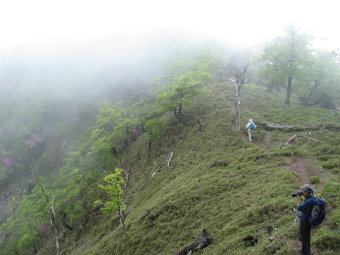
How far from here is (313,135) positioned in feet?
70.7

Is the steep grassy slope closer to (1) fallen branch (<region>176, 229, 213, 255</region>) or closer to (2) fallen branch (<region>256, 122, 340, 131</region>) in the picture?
(1) fallen branch (<region>176, 229, 213, 255</region>)

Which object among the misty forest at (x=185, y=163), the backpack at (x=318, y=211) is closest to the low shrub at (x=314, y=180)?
the misty forest at (x=185, y=163)

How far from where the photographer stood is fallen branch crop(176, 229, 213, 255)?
11741mm

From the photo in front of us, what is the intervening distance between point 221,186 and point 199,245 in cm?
572

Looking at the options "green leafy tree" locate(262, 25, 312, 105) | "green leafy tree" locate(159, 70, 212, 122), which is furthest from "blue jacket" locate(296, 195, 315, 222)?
"green leafy tree" locate(262, 25, 312, 105)

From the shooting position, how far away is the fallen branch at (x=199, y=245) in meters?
A: 11.7

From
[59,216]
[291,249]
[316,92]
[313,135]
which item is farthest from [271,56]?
[59,216]

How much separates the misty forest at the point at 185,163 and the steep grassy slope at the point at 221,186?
9 centimetres

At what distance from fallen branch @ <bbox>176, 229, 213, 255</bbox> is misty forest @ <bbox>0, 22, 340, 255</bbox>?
7cm

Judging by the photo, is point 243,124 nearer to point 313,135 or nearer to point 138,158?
point 313,135

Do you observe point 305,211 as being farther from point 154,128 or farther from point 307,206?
point 154,128

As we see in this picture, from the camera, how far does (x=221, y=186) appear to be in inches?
662

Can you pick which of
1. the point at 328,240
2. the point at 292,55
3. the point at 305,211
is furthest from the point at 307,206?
the point at 292,55

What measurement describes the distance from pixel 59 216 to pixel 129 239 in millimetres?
18732
